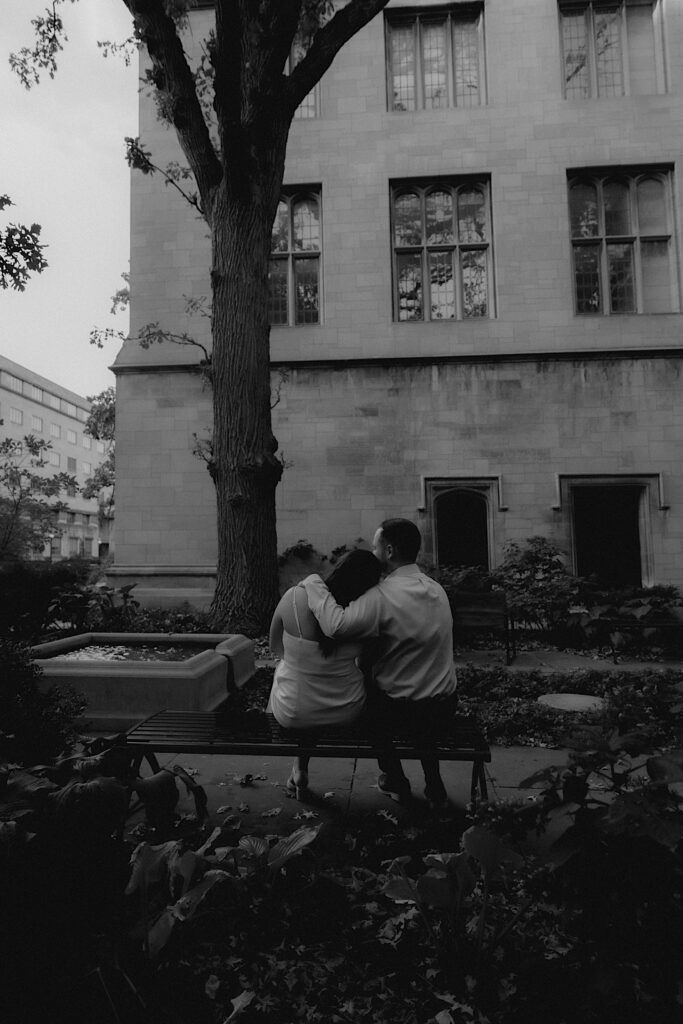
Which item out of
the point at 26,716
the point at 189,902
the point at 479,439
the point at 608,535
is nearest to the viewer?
the point at 189,902

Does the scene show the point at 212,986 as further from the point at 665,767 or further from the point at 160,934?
the point at 665,767

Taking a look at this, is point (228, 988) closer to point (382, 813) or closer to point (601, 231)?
point (382, 813)

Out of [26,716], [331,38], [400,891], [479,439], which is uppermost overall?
[331,38]

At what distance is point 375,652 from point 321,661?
1.01 feet

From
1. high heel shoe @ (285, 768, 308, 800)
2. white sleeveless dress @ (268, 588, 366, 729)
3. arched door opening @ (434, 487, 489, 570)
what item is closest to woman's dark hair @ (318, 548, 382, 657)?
white sleeveless dress @ (268, 588, 366, 729)

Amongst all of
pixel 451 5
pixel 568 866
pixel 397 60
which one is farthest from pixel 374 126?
pixel 568 866

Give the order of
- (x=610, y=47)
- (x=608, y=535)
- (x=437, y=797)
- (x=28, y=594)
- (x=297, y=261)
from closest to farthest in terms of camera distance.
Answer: (x=437, y=797), (x=28, y=594), (x=608, y=535), (x=610, y=47), (x=297, y=261)

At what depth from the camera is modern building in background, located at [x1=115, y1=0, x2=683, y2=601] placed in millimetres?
11875

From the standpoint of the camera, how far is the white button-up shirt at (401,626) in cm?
334

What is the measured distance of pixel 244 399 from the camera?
888 cm

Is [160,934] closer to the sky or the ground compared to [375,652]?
closer to the ground

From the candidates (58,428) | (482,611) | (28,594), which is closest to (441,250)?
(482,611)

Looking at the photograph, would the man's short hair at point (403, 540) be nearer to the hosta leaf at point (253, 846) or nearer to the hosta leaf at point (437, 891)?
the hosta leaf at point (253, 846)

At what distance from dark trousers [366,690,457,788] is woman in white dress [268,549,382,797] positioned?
0.36 feet
